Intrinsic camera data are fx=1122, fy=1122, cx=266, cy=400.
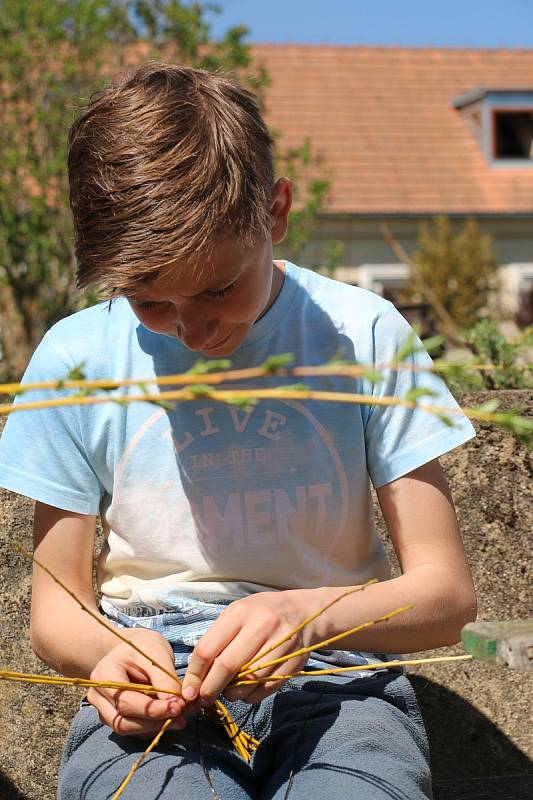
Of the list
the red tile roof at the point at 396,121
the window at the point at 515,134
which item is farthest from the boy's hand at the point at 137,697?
the window at the point at 515,134

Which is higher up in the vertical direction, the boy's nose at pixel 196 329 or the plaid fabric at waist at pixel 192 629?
the boy's nose at pixel 196 329

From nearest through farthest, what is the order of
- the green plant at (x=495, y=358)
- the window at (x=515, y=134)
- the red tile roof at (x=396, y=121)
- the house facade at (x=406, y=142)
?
1. the green plant at (x=495, y=358)
2. the house facade at (x=406, y=142)
3. the red tile roof at (x=396, y=121)
4. the window at (x=515, y=134)

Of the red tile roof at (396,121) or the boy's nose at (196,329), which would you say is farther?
the red tile roof at (396,121)

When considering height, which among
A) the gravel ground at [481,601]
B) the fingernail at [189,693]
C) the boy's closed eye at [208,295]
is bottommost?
the gravel ground at [481,601]

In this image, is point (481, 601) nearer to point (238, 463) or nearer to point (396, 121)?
point (238, 463)

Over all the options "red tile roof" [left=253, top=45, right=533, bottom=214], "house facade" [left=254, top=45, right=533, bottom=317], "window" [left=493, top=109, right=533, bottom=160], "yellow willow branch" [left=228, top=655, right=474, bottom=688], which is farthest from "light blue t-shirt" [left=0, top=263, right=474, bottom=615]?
"window" [left=493, top=109, right=533, bottom=160]

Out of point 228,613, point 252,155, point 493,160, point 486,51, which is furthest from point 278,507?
point 486,51

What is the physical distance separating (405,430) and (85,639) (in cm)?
61

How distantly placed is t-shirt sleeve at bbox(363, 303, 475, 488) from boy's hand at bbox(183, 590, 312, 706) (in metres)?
0.35

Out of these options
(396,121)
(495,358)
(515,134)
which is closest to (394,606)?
(495,358)

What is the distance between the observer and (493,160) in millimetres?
17938

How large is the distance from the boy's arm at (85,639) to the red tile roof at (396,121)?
14579 millimetres

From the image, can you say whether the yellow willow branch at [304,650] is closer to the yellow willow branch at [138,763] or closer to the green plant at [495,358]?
the yellow willow branch at [138,763]

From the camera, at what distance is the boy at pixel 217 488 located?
155 centimetres
